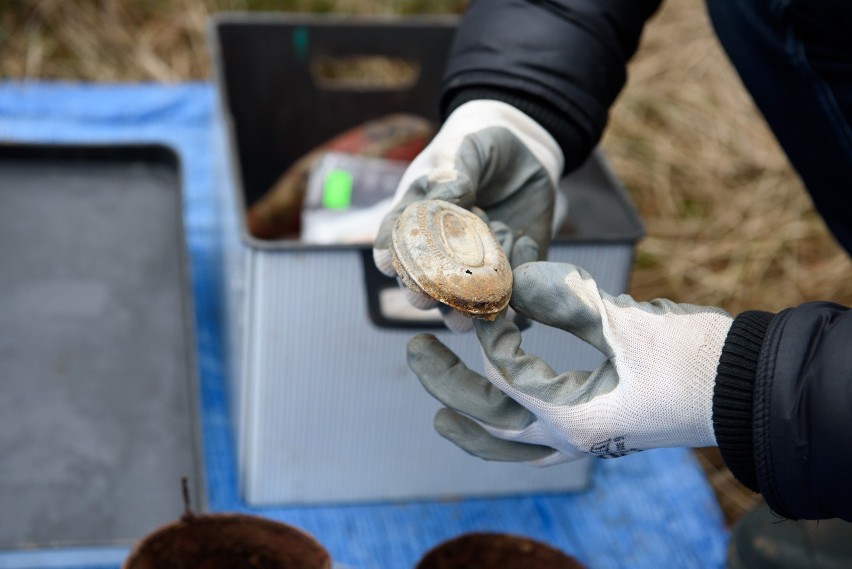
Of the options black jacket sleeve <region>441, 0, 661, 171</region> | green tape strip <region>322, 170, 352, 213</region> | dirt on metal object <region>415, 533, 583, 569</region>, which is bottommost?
dirt on metal object <region>415, 533, 583, 569</region>

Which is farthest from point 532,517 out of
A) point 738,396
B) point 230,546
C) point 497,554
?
point 738,396

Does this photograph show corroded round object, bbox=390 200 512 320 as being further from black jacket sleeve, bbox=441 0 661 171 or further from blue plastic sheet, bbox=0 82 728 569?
blue plastic sheet, bbox=0 82 728 569

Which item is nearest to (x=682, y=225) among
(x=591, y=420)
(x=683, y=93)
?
(x=683, y=93)

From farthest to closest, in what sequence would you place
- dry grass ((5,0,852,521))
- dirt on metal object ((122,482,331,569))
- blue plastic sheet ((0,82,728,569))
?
dry grass ((5,0,852,521)), blue plastic sheet ((0,82,728,569)), dirt on metal object ((122,482,331,569))

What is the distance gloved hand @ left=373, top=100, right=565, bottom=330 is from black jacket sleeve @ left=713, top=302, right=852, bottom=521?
0.98 ft

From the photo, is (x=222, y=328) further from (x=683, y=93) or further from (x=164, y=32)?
(x=683, y=93)

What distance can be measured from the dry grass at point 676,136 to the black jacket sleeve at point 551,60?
1032mm

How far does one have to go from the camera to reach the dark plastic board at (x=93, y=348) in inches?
52.6

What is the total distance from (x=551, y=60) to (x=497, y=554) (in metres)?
0.63

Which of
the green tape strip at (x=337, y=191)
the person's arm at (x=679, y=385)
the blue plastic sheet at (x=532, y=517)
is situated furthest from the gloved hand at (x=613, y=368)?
the green tape strip at (x=337, y=191)

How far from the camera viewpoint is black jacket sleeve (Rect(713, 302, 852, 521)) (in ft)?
2.77

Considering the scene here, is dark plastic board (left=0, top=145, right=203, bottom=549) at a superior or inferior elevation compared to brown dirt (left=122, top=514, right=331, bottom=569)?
inferior

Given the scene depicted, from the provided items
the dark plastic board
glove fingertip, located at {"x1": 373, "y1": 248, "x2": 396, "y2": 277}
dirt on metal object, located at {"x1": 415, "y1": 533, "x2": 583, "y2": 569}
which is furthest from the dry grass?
glove fingertip, located at {"x1": 373, "y1": 248, "x2": 396, "y2": 277}

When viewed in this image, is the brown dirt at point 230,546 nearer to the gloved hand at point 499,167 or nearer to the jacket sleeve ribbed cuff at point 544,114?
the gloved hand at point 499,167
